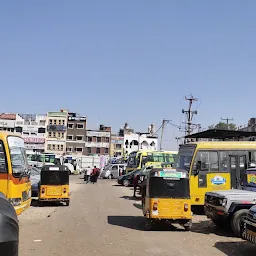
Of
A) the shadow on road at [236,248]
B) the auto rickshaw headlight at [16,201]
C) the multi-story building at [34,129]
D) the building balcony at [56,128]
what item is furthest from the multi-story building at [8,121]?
the shadow on road at [236,248]

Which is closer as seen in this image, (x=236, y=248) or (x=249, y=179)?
(x=236, y=248)

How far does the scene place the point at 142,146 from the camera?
97.2 metres

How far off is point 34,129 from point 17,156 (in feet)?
240

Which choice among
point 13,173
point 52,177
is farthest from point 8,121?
point 13,173

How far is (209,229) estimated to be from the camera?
1230 centimetres

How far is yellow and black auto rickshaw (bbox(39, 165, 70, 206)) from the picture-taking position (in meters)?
17.5

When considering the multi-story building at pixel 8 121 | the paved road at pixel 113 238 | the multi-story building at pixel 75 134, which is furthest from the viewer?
the multi-story building at pixel 75 134

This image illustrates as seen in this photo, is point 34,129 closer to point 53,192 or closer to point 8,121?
point 8,121

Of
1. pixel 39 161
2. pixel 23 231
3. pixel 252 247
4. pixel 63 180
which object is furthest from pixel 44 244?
pixel 39 161

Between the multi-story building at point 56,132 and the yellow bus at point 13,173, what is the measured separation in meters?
72.7

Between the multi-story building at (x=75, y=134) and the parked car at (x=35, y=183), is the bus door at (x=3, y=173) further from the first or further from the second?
the multi-story building at (x=75, y=134)

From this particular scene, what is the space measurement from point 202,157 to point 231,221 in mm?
5397

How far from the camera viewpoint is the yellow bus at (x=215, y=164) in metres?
15.9

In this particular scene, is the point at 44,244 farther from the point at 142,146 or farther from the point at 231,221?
the point at 142,146
